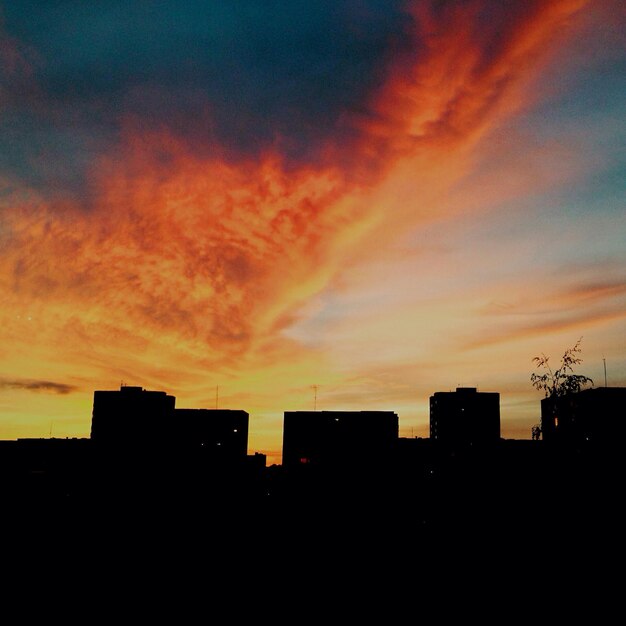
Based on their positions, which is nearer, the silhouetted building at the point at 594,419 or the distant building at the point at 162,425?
the silhouetted building at the point at 594,419

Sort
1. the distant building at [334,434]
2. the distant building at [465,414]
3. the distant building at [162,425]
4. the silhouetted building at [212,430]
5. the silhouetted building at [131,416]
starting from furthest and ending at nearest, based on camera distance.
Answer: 1. the distant building at [465,414]
2. the silhouetted building at [212,430]
3. the distant building at [334,434]
4. the distant building at [162,425]
5. the silhouetted building at [131,416]

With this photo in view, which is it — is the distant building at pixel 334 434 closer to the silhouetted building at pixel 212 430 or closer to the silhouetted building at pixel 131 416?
the silhouetted building at pixel 212 430

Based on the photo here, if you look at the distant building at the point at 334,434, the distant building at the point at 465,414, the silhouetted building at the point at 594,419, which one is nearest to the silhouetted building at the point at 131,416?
the distant building at the point at 334,434

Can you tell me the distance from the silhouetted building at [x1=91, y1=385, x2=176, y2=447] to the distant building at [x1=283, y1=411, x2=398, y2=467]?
25.3m

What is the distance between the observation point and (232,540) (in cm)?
2631

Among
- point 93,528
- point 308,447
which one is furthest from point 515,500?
point 308,447

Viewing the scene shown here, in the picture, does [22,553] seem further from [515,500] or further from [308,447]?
[308,447]

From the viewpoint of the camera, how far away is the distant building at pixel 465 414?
508ft

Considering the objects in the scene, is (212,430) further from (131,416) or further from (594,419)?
(594,419)

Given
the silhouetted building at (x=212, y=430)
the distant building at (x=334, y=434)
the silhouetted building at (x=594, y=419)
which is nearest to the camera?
the silhouetted building at (x=594, y=419)

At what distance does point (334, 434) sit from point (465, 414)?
5446 cm

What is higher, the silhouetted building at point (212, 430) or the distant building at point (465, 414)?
the distant building at point (465, 414)

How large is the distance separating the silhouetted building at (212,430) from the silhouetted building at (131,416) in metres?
3.80

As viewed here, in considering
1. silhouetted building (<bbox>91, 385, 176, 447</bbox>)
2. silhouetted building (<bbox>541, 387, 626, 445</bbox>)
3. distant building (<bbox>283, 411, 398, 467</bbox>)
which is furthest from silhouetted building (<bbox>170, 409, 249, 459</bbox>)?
silhouetted building (<bbox>541, 387, 626, 445</bbox>)
